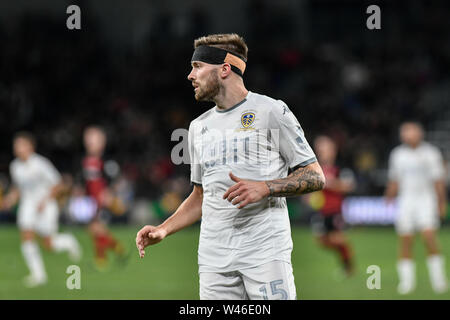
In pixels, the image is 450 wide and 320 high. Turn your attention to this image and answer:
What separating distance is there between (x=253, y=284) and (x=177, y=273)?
28.0 feet

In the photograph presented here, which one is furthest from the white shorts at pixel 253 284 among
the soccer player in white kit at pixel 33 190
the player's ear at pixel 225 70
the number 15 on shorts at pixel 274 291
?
the soccer player in white kit at pixel 33 190

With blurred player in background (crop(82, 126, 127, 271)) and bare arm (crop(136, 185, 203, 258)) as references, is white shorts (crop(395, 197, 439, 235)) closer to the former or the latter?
blurred player in background (crop(82, 126, 127, 271))

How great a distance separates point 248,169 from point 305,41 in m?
25.1

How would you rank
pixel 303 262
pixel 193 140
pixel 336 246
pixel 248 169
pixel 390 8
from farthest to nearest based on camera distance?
pixel 390 8, pixel 303 262, pixel 336 246, pixel 193 140, pixel 248 169

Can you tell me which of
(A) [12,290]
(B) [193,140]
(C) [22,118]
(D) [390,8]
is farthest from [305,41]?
(B) [193,140]

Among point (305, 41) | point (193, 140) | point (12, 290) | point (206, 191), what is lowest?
point (12, 290)

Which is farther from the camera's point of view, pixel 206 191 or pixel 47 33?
pixel 47 33

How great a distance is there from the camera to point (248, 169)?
179 inches

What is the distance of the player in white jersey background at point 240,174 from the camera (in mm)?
4512

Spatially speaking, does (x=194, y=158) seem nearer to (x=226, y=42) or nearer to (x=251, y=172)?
(x=251, y=172)

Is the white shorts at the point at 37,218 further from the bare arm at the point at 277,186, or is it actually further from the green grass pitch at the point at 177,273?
the bare arm at the point at 277,186

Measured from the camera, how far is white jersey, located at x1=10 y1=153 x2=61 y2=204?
44.1 feet

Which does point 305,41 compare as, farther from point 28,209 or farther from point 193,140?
point 193,140

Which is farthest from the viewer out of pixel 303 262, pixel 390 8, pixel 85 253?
pixel 390 8
